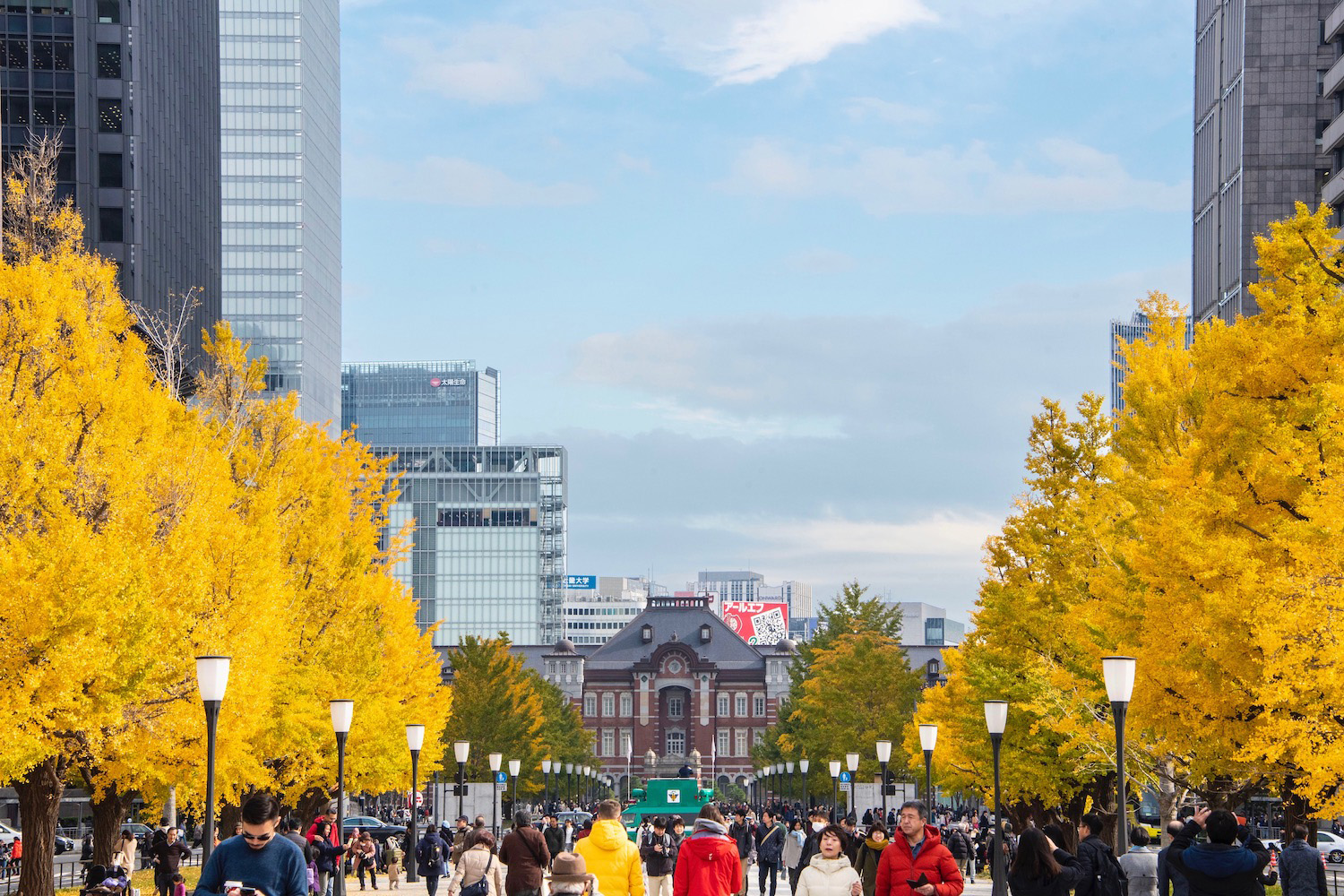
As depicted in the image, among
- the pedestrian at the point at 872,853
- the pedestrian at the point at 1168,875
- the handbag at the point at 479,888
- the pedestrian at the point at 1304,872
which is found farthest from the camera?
the pedestrian at the point at 872,853

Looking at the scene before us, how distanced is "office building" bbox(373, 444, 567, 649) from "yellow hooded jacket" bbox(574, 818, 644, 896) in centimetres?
15613

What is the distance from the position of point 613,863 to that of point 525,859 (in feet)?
4.22

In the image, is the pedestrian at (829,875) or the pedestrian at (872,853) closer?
the pedestrian at (829,875)

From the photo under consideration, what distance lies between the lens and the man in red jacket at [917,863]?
1202 cm

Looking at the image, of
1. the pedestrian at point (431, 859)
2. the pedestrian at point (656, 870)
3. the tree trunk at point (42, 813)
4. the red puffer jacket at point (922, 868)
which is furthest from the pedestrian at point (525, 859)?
the pedestrian at point (431, 859)

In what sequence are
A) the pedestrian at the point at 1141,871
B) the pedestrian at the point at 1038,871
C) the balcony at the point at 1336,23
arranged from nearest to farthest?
1. the pedestrian at the point at 1038,871
2. the pedestrian at the point at 1141,871
3. the balcony at the point at 1336,23

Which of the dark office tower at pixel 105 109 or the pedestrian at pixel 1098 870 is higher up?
the dark office tower at pixel 105 109

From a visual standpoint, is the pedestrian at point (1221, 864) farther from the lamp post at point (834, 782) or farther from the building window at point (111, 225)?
the building window at point (111, 225)

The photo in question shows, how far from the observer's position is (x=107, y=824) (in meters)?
30.2

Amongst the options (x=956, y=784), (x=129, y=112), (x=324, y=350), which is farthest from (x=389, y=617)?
(x=324, y=350)

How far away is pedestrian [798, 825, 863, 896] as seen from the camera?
40.4 ft

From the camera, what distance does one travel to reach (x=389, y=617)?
42438mm

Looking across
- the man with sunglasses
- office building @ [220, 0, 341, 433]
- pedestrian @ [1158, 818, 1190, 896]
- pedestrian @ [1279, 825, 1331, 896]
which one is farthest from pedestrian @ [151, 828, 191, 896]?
office building @ [220, 0, 341, 433]

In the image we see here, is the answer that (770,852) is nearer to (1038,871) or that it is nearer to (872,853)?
(872,853)
